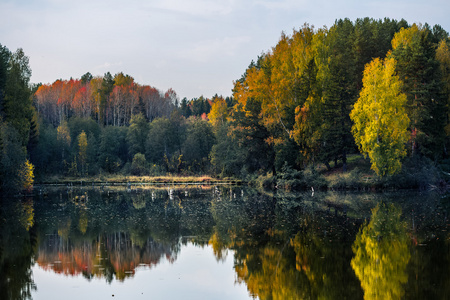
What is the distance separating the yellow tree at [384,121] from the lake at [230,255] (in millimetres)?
15340

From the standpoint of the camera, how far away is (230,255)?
1515cm

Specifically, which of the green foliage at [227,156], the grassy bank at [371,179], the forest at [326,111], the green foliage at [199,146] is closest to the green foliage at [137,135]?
the green foliage at [199,146]

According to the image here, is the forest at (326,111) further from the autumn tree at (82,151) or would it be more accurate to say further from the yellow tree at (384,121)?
the autumn tree at (82,151)

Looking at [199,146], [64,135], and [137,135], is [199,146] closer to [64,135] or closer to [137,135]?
[137,135]

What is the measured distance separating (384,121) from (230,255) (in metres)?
31.4

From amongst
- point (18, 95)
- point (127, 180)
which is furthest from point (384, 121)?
point (127, 180)

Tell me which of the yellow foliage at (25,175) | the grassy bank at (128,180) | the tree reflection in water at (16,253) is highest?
the yellow foliage at (25,175)

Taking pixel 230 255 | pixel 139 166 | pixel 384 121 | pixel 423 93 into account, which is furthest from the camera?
pixel 139 166

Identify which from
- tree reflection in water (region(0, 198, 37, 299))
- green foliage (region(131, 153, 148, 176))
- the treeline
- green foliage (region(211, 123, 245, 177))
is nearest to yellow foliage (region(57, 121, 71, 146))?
green foliage (region(131, 153, 148, 176))

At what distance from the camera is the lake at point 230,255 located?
36.9 feet

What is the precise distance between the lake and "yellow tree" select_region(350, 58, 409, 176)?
15.3 meters

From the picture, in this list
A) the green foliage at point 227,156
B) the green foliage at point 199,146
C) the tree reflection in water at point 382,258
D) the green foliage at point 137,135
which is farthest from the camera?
the green foliage at point 137,135

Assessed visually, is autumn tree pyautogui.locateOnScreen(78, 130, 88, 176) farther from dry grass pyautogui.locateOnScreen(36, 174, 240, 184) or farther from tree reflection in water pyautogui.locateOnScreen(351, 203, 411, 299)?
tree reflection in water pyautogui.locateOnScreen(351, 203, 411, 299)

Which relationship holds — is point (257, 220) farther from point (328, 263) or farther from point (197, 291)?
point (197, 291)
